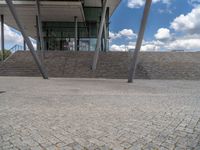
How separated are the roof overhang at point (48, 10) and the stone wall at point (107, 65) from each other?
5336mm

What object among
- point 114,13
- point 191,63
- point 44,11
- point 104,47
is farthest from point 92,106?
point 114,13

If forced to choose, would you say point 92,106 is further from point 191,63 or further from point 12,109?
point 191,63

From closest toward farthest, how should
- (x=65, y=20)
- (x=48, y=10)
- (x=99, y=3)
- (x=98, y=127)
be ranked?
(x=98, y=127) → (x=48, y=10) → (x=99, y=3) → (x=65, y=20)

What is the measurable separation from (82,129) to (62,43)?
1355 inches

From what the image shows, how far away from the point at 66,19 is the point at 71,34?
4263 millimetres

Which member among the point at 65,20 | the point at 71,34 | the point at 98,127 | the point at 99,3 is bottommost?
the point at 98,127

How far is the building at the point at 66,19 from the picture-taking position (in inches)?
1047

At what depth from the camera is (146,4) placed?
13.8 metres

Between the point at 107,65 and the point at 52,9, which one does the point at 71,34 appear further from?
the point at 107,65

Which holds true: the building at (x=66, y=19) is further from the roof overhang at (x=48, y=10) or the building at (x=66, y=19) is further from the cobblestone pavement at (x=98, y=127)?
the cobblestone pavement at (x=98, y=127)

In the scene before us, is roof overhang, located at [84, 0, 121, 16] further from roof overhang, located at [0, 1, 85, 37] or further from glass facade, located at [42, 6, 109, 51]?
glass facade, located at [42, 6, 109, 51]

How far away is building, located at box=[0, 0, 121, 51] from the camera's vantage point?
87.2ft

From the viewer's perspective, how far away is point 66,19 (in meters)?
33.2

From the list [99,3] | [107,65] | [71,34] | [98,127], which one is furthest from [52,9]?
[98,127]
